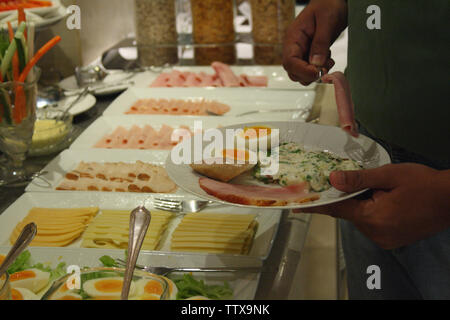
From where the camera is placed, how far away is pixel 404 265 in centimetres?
100

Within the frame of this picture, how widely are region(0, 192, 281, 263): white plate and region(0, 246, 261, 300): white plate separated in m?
0.07

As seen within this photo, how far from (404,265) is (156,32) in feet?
4.72

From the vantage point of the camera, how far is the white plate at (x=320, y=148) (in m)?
0.74

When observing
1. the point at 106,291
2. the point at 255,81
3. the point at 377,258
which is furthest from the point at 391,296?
the point at 255,81

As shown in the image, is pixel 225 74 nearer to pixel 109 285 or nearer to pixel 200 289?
pixel 200 289

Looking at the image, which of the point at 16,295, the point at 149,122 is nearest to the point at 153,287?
the point at 16,295

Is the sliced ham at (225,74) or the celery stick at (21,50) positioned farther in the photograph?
the sliced ham at (225,74)

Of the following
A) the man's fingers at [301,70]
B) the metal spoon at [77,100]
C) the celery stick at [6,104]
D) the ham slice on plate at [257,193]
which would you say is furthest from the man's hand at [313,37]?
the metal spoon at [77,100]

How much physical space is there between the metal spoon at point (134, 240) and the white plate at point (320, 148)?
0.08 meters

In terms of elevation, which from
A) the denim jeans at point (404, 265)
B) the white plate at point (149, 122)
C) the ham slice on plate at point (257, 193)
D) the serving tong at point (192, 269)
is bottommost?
the denim jeans at point (404, 265)

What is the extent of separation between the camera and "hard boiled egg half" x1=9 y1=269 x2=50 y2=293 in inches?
27.7

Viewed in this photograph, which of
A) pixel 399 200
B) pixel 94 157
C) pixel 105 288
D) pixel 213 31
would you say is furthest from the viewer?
pixel 213 31

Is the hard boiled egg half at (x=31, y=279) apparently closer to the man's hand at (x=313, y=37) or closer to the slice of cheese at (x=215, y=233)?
the slice of cheese at (x=215, y=233)

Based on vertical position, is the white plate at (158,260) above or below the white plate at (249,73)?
below
